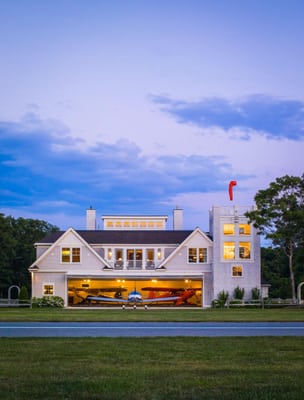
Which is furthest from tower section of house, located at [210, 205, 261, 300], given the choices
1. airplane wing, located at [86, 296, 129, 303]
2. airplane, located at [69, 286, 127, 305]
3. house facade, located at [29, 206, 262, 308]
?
airplane, located at [69, 286, 127, 305]

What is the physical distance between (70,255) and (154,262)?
347 inches

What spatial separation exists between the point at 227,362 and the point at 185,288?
50.3 meters

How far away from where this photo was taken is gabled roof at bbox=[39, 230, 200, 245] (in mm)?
59812

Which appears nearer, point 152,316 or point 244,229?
point 152,316

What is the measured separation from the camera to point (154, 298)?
57.5 meters

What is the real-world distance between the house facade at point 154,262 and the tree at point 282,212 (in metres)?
3.96

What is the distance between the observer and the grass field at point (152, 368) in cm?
840

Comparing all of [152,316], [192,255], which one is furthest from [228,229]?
[152,316]

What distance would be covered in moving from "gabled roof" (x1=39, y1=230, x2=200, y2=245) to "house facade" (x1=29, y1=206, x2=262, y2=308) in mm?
106

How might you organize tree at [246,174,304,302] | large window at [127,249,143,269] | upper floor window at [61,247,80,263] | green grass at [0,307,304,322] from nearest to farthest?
green grass at [0,307,304,322] < tree at [246,174,304,302] < upper floor window at [61,247,80,263] < large window at [127,249,143,269]

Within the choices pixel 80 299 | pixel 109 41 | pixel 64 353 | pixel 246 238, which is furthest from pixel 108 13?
pixel 80 299

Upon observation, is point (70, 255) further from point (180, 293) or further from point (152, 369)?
point (152, 369)

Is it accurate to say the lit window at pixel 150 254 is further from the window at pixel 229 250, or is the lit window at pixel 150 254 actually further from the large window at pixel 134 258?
the window at pixel 229 250

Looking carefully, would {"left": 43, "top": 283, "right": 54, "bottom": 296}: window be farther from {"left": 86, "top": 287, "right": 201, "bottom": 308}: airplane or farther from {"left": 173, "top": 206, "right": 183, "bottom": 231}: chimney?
{"left": 173, "top": 206, "right": 183, "bottom": 231}: chimney
